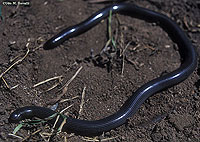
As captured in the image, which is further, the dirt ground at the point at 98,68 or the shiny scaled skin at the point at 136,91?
the dirt ground at the point at 98,68

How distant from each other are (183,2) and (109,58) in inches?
128

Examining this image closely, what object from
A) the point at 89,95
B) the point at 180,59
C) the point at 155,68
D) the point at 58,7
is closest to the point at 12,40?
the point at 58,7

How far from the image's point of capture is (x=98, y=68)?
7832 mm

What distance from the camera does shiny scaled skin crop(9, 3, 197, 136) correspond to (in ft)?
21.8

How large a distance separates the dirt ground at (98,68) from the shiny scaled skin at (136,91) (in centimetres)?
18

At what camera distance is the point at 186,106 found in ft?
23.9

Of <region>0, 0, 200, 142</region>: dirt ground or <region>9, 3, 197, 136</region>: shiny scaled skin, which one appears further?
<region>0, 0, 200, 142</region>: dirt ground

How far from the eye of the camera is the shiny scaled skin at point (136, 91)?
6633 millimetres

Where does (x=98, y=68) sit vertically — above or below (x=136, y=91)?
above

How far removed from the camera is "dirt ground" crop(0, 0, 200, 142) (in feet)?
22.7

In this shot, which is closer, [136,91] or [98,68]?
[136,91]

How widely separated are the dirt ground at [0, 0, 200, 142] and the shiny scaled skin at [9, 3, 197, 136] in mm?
179

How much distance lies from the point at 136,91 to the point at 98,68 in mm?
1220

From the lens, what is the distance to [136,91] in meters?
7.25
